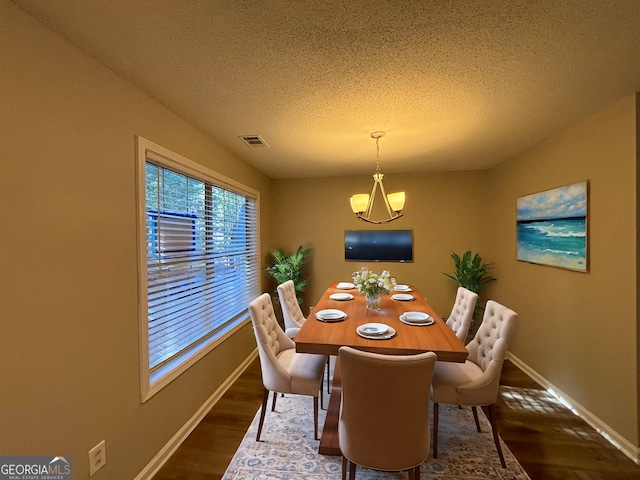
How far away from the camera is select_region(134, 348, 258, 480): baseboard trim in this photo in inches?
65.5

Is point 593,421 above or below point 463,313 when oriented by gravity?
below

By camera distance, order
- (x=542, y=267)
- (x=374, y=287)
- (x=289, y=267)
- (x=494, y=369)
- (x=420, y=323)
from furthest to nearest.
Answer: (x=289, y=267) → (x=542, y=267) → (x=374, y=287) → (x=420, y=323) → (x=494, y=369)

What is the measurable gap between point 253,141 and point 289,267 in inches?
76.0

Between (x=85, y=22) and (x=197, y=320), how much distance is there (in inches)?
80.7

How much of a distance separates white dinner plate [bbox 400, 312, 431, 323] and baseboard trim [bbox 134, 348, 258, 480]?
1903 mm

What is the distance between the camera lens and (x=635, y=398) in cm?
179

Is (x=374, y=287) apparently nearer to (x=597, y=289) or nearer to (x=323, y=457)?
(x=323, y=457)

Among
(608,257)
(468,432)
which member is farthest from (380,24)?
(468,432)

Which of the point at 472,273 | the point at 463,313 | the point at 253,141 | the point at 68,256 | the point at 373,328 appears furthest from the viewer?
the point at 472,273

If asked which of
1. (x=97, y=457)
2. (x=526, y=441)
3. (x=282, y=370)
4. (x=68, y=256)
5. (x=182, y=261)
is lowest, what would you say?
(x=526, y=441)

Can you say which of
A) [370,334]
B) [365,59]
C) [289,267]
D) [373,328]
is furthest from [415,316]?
[289,267]

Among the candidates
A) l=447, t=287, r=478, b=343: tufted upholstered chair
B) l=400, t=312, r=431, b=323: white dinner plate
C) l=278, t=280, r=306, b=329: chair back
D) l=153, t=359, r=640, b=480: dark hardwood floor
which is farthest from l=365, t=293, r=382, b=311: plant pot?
l=153, t=359, r=640, b=480: dark hardwood floor

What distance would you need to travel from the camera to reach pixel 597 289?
2.07 metres

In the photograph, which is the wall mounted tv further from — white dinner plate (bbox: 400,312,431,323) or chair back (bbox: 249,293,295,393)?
chair back (bbox: 249,293,295,393)
